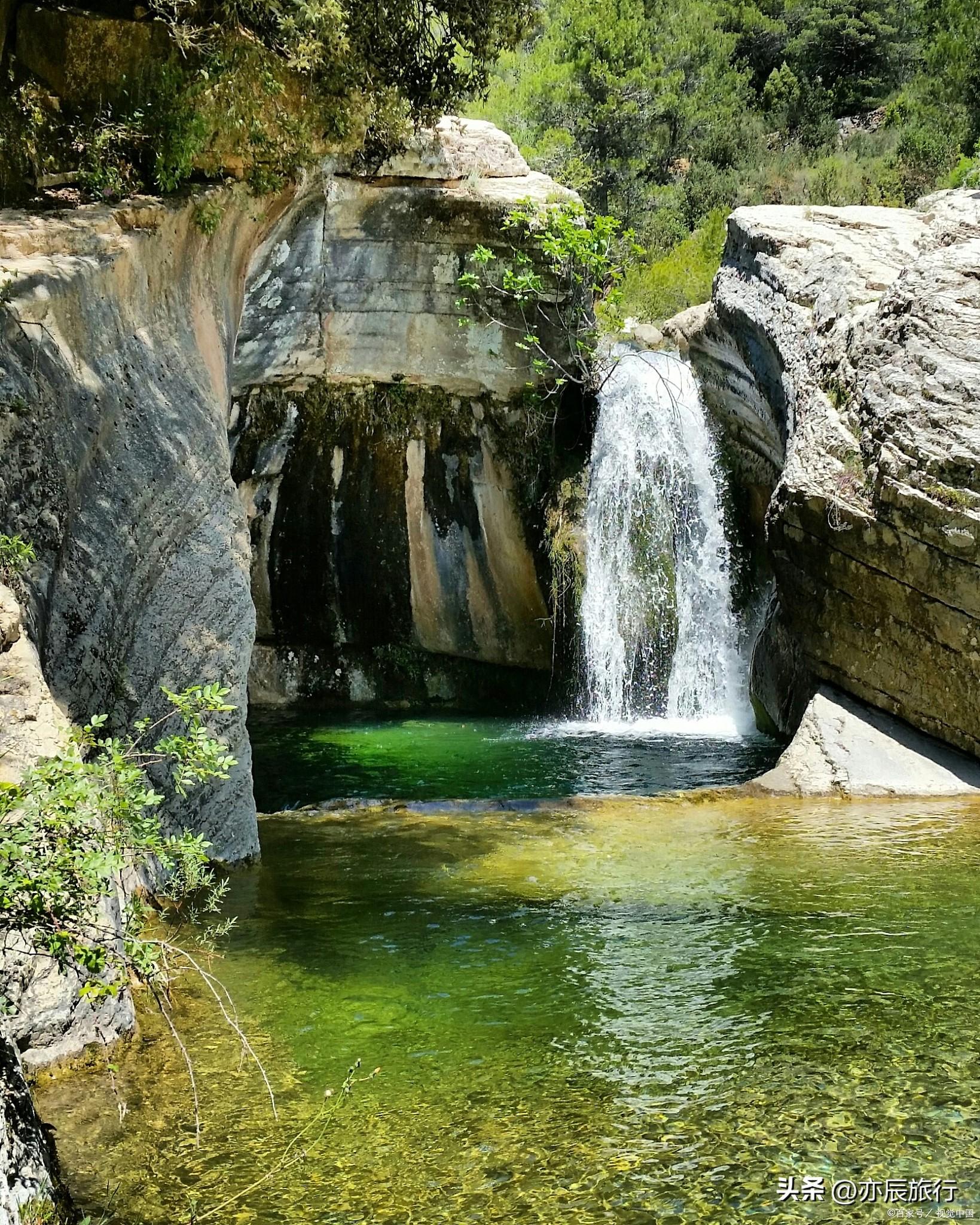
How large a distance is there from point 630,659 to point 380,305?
499 centimetres

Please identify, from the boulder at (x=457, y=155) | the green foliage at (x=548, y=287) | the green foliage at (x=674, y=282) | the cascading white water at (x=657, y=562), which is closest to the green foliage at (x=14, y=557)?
the green foliage at (x=548, y=287)

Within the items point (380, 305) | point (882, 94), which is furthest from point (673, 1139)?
point (882, 94)

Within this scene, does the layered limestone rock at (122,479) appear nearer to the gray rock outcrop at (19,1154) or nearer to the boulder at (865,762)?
the gray rock outcrop at (19,1154)

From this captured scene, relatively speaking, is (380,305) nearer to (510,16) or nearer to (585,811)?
(510,16)

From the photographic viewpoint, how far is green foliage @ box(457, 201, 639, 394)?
44.6 feet

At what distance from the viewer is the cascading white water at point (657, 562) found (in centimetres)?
1366

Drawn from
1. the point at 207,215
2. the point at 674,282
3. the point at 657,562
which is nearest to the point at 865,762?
the point at 657,562

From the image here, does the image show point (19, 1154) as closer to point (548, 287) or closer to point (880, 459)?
point (880, 459)

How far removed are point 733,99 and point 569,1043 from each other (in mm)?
32436

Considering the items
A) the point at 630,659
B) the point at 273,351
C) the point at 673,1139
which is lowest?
the point at 630,659

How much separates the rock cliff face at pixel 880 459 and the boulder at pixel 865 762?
0.49ft

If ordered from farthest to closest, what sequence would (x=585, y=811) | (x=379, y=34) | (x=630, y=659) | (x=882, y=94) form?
(x=882, y=94) → (x=630, y=659) → (x=379, y=34) → (x=585, y=811)

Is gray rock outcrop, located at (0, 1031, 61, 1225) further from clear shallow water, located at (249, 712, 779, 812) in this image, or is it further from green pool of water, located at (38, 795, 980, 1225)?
clear shallow water, located at (249, 712, 779, 812)

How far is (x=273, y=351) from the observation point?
1457 centimetres
